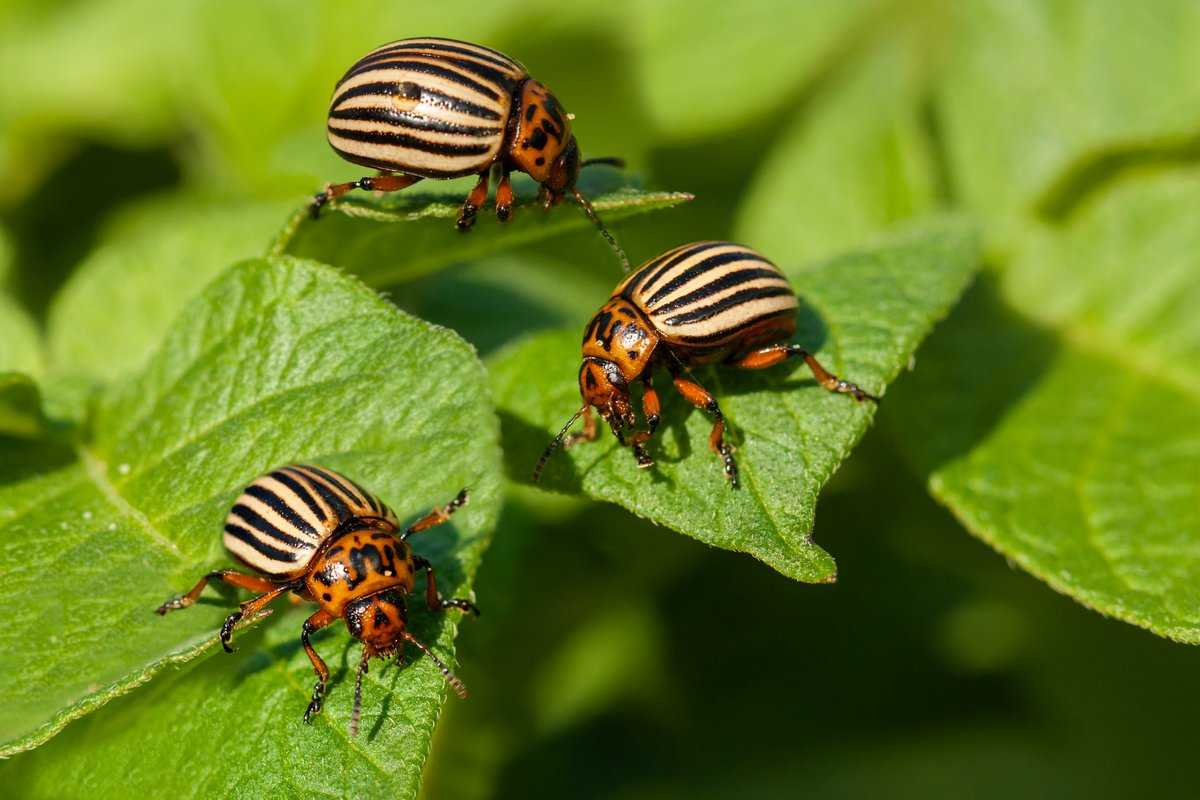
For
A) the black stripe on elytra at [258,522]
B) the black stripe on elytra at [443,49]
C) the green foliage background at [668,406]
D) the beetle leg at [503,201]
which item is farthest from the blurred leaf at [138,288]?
the black stripe on elytra at [258,522]

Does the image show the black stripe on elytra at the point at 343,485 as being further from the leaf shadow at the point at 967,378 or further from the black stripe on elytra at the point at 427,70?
the leaf shadow at the point at 967,378

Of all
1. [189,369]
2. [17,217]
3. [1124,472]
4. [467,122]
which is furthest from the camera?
[17,217]

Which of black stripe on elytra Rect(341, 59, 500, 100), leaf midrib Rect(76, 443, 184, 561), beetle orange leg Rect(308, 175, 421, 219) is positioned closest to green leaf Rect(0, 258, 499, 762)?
leaf midrib Rect(76, 443, 184, 561)

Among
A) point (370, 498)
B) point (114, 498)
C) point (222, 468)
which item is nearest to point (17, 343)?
point (114, 498)

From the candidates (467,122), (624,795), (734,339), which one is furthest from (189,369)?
(624,795)

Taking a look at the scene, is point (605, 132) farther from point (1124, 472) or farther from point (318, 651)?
point (318, 651)

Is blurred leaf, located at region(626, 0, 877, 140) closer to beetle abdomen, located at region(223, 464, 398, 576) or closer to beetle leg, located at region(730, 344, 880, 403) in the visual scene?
beetle leg, located at region(730, 344, 880, 403)
